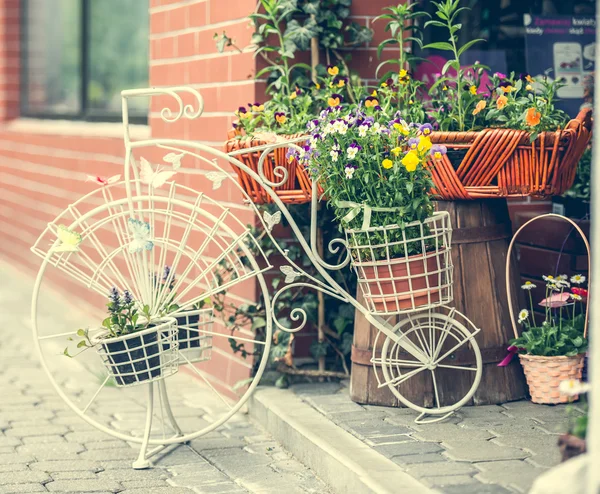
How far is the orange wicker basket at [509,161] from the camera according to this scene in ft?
12.4

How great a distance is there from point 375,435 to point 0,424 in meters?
1.79

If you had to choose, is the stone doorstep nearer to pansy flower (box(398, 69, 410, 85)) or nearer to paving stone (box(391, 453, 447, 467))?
paving stone (box(391, 453, 447, 467))

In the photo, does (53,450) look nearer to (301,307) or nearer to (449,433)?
(301,307)

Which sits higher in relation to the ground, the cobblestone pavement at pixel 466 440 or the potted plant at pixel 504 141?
the potted plant at pixel 504 141

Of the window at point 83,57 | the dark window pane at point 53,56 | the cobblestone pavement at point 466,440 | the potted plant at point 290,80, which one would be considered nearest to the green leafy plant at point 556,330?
the cobblestone pavement at point 466,440

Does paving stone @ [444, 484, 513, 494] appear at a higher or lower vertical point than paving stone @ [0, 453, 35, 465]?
higher

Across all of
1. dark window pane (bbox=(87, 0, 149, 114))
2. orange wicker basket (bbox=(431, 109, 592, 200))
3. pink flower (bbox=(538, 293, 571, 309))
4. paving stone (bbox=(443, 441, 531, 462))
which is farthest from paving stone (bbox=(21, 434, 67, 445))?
dark window pane (bbox=(87, 0, 149, 114))

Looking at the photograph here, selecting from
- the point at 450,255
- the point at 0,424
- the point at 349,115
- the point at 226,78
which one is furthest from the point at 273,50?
the point at 0,424

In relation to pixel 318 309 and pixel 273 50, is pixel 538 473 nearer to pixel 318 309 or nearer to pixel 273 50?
pixel 318 309

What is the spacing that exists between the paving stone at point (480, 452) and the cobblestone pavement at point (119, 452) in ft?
1.64

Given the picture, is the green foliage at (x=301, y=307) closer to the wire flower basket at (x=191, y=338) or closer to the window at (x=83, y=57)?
the wire flower basket at (x=191, y=338)

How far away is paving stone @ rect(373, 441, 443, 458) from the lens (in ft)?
11.6

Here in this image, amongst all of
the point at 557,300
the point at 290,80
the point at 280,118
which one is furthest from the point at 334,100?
the point at 557,300

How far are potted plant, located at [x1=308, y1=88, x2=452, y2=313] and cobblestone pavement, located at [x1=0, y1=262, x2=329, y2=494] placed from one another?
81 cm
